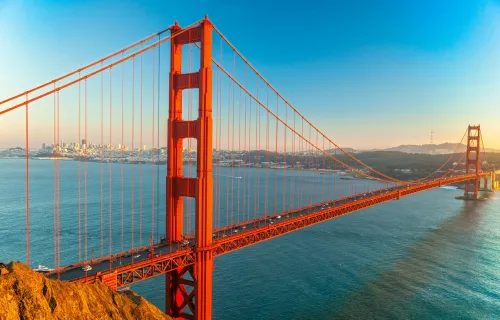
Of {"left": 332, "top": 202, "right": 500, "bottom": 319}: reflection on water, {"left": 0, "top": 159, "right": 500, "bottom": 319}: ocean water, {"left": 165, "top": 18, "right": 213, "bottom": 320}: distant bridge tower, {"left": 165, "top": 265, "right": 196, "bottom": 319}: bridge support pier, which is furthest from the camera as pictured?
{"left": 0, "top": 159, "right": 500, "bottom": 319}: ocean water

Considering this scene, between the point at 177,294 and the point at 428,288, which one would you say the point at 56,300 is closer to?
the point at 177,294

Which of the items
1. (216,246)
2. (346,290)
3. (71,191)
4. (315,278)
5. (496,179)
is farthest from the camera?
(496,179)

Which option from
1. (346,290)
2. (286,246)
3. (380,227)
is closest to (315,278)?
(346,290)

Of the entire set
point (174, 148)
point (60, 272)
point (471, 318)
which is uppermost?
point (174, 148)

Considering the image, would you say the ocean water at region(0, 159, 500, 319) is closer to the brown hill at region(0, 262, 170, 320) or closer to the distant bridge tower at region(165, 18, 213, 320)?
the distant bridge tower at region(165, 18, 213, 320)

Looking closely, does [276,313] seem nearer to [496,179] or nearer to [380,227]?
[380,227]

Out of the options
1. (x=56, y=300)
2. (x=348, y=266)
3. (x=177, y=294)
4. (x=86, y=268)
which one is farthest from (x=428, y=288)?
(x=56, y=300)

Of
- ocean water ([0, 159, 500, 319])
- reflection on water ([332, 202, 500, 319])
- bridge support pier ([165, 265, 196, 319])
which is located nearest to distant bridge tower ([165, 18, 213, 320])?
bridge support pier ([165, 265, 196, 319])
